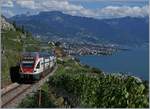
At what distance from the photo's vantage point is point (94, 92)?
2120 centimetres

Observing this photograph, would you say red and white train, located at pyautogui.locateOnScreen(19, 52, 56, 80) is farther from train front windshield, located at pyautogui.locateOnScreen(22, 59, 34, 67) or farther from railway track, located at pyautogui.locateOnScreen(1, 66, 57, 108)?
railway track, located at pyautogui.locateOnScreen(1, 66, 57, 108)

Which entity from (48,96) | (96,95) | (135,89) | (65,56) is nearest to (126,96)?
(135,89)

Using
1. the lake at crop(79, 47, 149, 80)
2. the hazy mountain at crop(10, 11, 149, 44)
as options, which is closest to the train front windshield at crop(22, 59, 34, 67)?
the lake at crop(79, 47, 149, 80)

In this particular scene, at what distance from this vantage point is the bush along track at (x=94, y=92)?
1752 centimetres

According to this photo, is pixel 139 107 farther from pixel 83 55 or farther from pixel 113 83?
pixel 83 55

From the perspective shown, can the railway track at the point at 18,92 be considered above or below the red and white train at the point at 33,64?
below

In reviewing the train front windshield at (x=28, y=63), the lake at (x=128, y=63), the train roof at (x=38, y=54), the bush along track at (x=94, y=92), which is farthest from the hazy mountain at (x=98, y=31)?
the train front windshield at (x=28, y=63)

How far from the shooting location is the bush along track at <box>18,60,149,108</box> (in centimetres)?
1752

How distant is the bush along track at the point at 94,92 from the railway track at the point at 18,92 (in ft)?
2.40

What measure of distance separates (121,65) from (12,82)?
5899 millimetres

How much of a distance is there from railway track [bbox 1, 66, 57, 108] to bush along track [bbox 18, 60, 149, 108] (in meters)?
0.73

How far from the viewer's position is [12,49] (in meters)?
29.4

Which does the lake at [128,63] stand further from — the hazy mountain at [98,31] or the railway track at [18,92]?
the railway track at [18,92]

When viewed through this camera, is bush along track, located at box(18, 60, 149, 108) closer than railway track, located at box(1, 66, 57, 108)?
Yes
